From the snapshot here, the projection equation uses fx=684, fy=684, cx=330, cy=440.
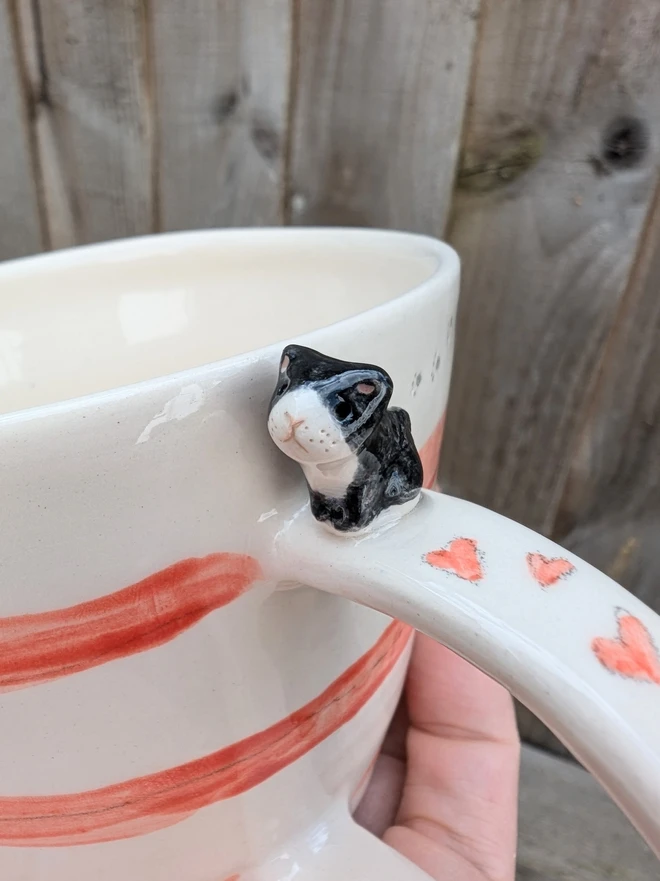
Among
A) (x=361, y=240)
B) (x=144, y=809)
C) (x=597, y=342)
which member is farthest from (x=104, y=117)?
(x=144, y=809)

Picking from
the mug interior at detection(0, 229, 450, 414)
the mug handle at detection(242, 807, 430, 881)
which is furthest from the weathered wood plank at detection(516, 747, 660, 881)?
the mug interior at detection(0, 229, 450, 414)

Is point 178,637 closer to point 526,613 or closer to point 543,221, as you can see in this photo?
point 526,613

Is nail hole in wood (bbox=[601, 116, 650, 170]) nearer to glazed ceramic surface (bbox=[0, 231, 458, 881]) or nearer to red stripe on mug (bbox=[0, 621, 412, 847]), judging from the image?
glazed ceramic surface (bbox=[0, 231, 458, 881])

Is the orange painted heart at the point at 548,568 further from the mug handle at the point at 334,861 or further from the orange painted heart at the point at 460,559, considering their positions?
the mug handle at the point at 334,861

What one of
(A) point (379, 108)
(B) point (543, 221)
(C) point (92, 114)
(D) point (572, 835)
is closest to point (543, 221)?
(B) point (543, 221)

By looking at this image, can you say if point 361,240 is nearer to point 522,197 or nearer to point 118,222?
point 522,197

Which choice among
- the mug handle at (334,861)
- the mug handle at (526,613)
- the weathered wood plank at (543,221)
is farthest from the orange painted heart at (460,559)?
the weathered wood plank at (543,221)

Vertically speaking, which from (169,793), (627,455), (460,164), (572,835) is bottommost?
(572,835)

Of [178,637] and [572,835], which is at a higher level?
[178,637]
